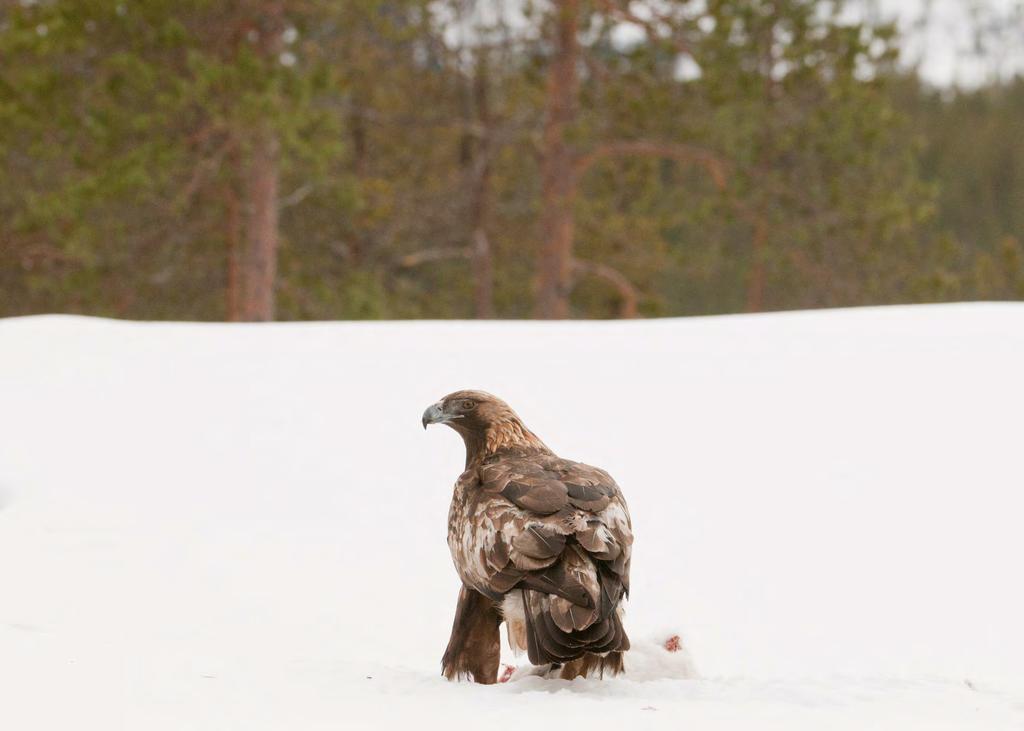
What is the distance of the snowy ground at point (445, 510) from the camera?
379 centimetres

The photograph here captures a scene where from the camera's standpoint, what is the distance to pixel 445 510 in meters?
7.18

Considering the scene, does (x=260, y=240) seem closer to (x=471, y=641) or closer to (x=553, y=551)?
(x=471, y=641)

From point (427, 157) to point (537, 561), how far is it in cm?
2036

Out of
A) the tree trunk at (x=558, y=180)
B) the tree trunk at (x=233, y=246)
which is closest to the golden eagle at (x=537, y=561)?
the tree trunk at (x=233, y=246)

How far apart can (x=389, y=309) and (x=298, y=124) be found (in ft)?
18.8

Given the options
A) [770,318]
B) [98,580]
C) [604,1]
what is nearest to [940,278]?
[604,1]

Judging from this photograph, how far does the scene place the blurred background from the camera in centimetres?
1448

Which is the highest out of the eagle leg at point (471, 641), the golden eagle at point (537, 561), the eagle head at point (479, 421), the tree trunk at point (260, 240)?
the tree trunk at point (260, 240)

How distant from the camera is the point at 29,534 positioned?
6523 millimetres

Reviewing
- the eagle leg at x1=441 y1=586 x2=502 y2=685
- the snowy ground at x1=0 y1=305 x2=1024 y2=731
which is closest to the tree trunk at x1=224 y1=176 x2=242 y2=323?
the snowy ground at x1=0 y1=305 x2=1024 y2=731

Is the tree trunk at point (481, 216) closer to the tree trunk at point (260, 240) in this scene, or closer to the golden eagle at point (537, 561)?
the tree trunk at point (260, 240)

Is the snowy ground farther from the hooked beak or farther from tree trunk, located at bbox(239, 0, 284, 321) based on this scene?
tree trunk, located at bbox(239, 0, 284, 321)

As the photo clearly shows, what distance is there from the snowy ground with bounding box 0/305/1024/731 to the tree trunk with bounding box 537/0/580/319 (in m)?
6.62

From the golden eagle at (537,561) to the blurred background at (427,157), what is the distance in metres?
9.82
